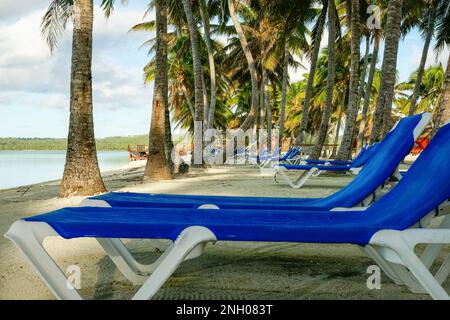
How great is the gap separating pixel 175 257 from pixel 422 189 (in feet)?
4.14

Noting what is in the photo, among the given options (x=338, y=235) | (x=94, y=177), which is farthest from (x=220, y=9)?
(x=338, y=235)

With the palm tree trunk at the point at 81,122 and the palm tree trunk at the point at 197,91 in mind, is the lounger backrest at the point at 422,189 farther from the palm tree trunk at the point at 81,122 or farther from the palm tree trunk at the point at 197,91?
the palm tree trunk at the point at 197,91

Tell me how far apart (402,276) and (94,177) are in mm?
5556

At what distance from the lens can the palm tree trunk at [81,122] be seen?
6750 mm

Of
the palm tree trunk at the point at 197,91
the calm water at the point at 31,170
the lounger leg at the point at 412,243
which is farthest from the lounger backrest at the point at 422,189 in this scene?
the calm water at the point at 31,170

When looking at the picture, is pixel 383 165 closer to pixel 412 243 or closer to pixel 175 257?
pixel 412 243

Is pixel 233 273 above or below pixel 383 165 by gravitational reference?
below

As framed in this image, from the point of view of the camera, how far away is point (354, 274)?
2.78 m

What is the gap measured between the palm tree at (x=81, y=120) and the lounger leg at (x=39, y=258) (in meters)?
5.10

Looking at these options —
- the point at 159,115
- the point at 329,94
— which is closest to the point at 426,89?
the point at 329,94

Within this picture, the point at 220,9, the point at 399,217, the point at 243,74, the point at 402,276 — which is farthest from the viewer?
the point at 243,74

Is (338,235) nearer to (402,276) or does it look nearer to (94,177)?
(402,276)

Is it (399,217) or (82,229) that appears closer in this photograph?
(82,229)

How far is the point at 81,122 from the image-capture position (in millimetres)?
6836
